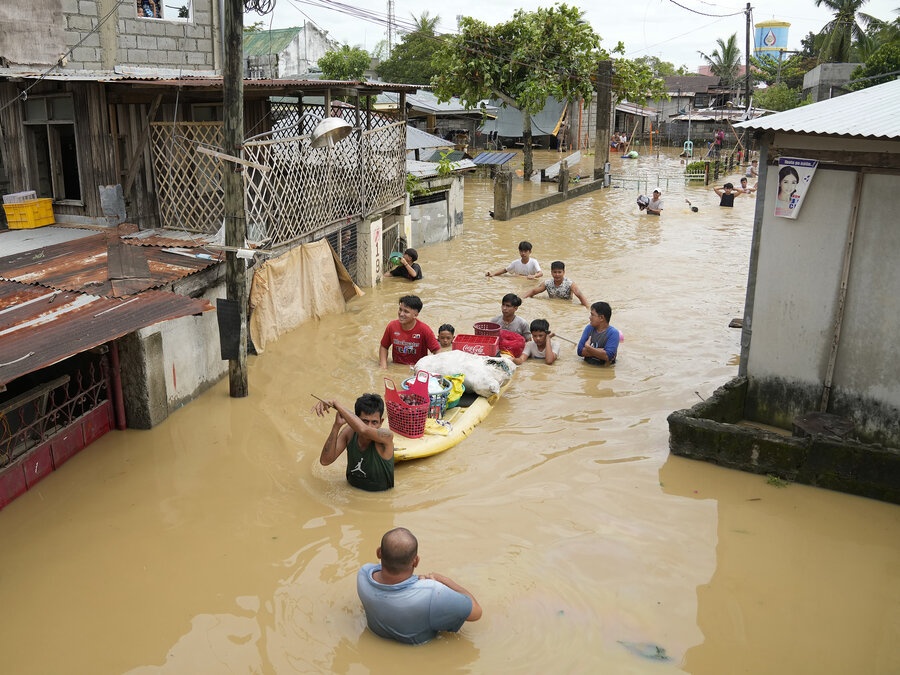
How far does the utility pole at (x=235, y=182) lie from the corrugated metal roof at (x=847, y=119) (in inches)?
195

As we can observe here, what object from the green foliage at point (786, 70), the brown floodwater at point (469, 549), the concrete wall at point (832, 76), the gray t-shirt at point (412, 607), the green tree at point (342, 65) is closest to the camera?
the gray t-shirt at point (412, 607)

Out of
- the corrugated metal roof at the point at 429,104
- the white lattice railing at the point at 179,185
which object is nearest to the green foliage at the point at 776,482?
the white lattice railing at the point at 179,185

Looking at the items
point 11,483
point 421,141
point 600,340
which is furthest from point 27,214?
point 421,141

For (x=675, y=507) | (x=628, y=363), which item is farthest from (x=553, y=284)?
(x=675, y=507)

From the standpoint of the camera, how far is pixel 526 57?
27609 millimetres

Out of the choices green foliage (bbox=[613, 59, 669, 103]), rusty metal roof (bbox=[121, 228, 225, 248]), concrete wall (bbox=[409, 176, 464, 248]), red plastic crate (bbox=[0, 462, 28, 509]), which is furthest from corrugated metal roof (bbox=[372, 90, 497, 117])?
red plastic crate (bbox=[0, 462, 28, 509])

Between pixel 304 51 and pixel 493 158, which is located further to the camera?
pixel 304 51

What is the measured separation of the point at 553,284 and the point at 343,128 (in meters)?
5.67

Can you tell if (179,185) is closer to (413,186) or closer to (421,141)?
(413,186)

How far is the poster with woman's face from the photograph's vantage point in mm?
7198

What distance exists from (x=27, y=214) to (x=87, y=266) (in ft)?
10.0

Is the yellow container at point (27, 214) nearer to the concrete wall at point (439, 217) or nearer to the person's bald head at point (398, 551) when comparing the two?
the concrete wall at point (439, 217)

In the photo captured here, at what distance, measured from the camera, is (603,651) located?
15.8 feet

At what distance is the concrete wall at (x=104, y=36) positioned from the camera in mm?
11664
